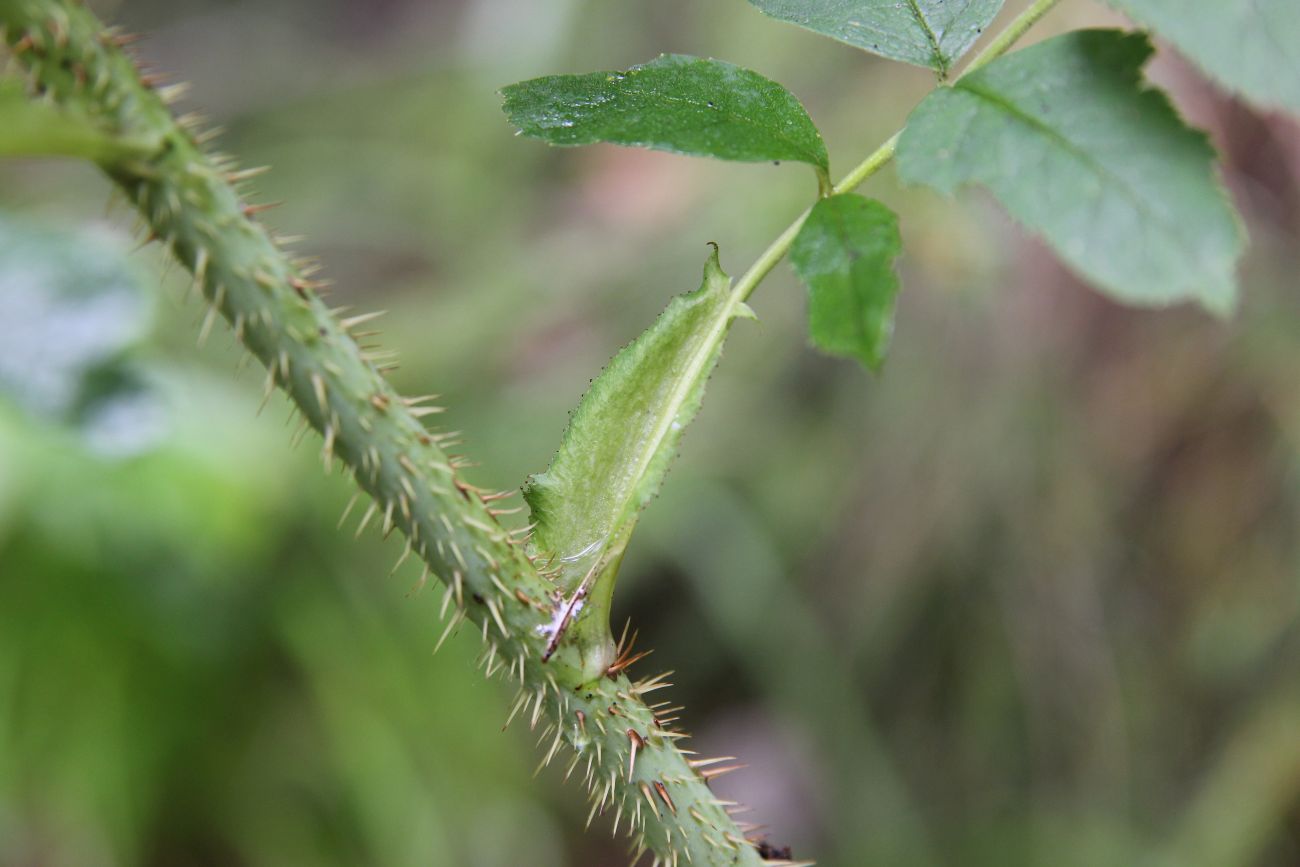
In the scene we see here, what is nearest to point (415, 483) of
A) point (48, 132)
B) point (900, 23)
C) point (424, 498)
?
point (424, 498)

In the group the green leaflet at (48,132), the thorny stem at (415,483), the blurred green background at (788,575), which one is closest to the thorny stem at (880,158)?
the thorny stem at (415,483)

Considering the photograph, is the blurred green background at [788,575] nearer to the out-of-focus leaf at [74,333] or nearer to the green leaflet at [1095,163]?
the out-of-focus leaf at [74,333]

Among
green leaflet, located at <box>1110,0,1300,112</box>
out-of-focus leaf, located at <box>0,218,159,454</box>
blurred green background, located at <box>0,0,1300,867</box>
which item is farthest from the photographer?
blurred green background, located at <box>0,0,1300,867</box>

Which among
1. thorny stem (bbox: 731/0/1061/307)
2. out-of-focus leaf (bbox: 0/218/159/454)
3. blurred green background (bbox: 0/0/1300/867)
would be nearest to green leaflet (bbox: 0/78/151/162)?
thorny stem (bbox: 731/0/1061/307)

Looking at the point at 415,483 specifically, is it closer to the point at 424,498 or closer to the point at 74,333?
the point at 424,498

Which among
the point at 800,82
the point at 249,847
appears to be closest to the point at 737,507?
the point at 800,82

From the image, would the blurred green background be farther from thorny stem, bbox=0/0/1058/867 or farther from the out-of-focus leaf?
thorny stem, bbox=0/0/1058/867

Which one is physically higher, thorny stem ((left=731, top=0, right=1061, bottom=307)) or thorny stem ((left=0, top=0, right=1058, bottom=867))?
thorny stem ((left=731, top=0, right=1061, bottom=307))
